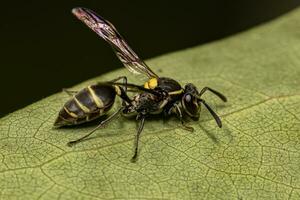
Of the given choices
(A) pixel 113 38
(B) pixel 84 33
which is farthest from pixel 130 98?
(B) pixel 84 33

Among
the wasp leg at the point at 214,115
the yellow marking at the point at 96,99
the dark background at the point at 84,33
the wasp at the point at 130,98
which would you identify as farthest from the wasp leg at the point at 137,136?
the dark background at the point at 84,33

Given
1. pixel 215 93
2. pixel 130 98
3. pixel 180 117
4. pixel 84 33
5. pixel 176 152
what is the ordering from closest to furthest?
pixel 176 152 < pixel 180 117 < pixel 215 93 < pixel 130 98 < pixel 84 33

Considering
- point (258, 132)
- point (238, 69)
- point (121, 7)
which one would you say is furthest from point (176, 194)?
point (121, 7)

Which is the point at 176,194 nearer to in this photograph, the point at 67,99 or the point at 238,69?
the point at 67,99

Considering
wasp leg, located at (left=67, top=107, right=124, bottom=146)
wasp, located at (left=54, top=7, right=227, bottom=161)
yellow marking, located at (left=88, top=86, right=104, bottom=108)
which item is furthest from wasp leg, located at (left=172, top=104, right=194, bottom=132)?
yellow marking, located at (left=88, top=86, right=104, bottom=108)

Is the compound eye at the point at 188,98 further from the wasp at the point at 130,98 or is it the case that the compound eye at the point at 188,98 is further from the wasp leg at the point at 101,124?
the wasp leg at the point at 101,124

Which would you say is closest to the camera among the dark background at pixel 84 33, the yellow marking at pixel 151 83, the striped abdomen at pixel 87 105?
the striped abdomen at pixel 87 105

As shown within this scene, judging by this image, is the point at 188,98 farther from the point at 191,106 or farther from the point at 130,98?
the point at 130,98

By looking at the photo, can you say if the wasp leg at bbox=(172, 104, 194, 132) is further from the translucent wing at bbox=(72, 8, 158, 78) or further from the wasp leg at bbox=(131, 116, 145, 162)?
the translucent wing at bbox=(72, 8, 158, 78)
